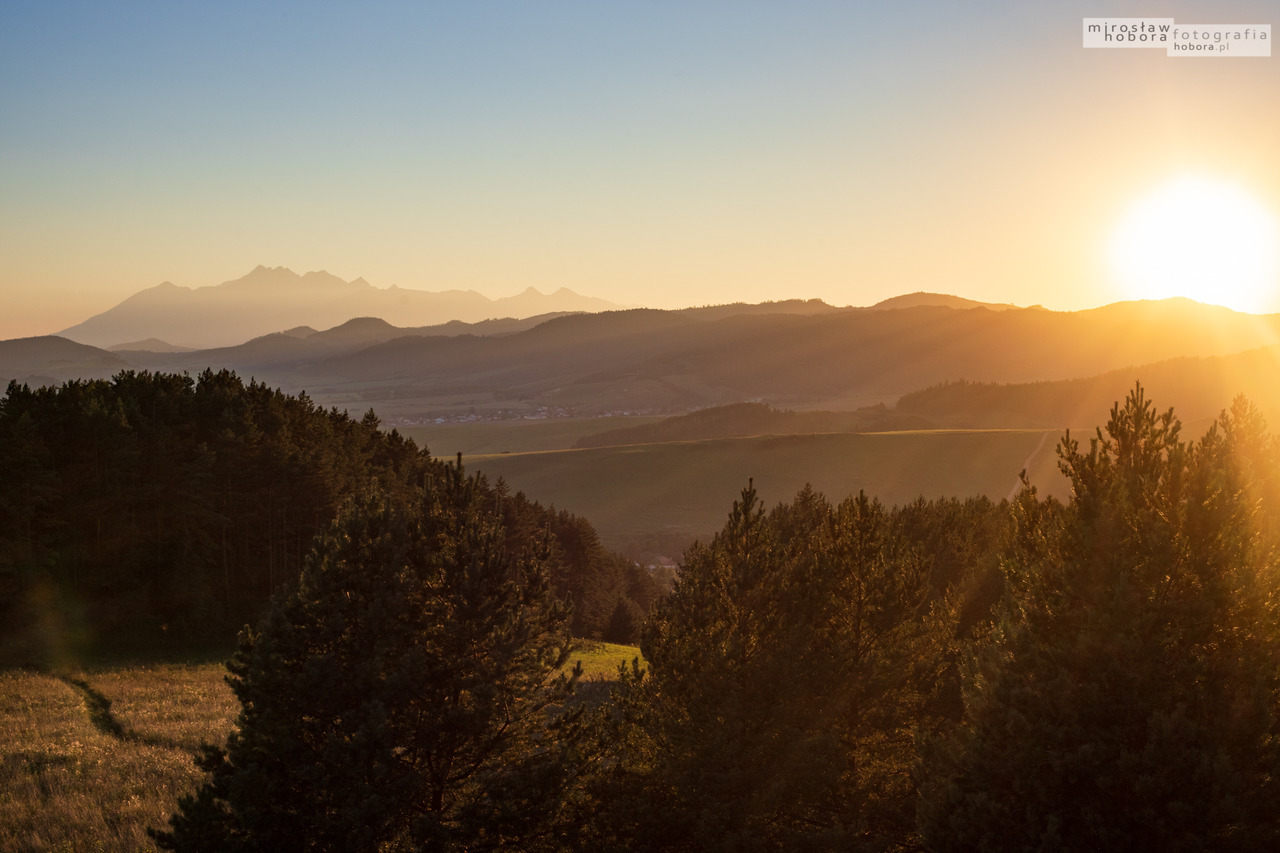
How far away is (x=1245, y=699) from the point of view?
10633 millimetres

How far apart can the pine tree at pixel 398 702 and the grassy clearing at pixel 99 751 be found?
3.95 metres

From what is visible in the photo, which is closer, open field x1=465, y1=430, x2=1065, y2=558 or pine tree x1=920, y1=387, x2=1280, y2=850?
pine tree x1=920, y1=387, x2=1280, y2=850

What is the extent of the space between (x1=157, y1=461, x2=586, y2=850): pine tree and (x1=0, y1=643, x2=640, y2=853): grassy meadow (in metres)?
3.88

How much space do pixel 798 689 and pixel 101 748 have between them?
57.5ft

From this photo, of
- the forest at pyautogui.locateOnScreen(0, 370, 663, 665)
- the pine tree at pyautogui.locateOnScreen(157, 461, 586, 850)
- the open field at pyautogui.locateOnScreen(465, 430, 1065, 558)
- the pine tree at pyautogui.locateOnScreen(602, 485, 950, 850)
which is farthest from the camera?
the open field at pyautogui.locateOnScreen(465, 430, 1065, 558)

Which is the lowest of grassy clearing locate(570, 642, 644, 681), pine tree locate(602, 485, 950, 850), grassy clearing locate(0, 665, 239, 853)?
grassy clearing locate(570, 642, 644, 681)

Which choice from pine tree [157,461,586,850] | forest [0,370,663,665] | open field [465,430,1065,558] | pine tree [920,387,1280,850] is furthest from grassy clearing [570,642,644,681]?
open field [465,430,1065,558]

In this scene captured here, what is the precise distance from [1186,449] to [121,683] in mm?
34013

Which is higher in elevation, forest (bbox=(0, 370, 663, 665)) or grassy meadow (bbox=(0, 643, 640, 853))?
forest (bbox=(0, 370, 663, 665))

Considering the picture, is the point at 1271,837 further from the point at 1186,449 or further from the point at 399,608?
the point at 399,608

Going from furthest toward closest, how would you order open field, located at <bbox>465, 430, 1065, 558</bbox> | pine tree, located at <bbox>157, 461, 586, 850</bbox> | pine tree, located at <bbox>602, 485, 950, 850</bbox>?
open field, located at <bbox>465, 430, 1065, 558</bbox>
pine tree, located at <bbox>602, 485, 950, 850</bbox>
pine tree, located at <bbox>157, 461, 586, 850</bbox>

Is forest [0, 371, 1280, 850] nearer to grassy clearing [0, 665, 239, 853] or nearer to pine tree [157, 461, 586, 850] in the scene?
pine tree [157, 461, 586, 850]

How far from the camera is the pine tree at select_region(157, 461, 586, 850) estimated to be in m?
12.7

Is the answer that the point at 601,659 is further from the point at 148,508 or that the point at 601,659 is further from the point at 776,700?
the point at 776,700
